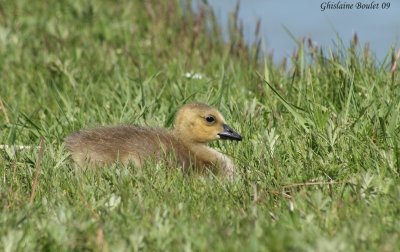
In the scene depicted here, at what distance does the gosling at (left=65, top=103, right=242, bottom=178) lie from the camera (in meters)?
6.10

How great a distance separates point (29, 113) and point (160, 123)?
1282 millimetres

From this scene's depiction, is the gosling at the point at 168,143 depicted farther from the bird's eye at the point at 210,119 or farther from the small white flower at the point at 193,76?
the small white flower at the point at 193,76

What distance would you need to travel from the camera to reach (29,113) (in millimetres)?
7941

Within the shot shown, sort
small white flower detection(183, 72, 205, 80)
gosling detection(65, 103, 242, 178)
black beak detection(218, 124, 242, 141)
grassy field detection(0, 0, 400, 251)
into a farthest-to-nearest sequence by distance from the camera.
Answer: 1. small white flower detection(183, 72, 205, 80)
2. black beak detection(218, 124, 242, 141)
3. gosling detection(65, 103, 242, 178)
4. grassy field detection(0, 0, 400, 251)

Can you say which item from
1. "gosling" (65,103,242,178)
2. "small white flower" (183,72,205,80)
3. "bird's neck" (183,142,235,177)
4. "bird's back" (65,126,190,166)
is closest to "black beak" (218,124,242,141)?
"gosling" (65,103,242,178)

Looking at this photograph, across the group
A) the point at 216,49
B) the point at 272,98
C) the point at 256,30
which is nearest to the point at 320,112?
the point at 272,98

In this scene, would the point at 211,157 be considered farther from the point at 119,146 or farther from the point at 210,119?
the point at 119,146

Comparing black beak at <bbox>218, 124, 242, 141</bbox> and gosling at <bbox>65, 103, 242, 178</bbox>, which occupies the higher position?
black beak at <bbox>218, 124, 242, 141</bbox>

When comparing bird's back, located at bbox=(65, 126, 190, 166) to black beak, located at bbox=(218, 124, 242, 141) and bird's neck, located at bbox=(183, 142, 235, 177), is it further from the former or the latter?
black beak, located at bbox=(218, 124, 242, 141)

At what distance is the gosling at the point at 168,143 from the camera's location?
20.0ft

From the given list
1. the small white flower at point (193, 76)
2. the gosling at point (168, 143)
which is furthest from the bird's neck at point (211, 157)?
the small white flower at point (193, 76)

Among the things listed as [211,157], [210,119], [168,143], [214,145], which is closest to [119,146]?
[168,143]

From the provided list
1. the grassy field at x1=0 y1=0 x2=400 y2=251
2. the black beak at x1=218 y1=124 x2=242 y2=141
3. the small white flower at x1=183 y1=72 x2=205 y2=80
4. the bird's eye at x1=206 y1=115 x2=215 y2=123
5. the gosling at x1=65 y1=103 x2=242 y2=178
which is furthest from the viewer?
the small white flower at x1=183 y1=72 x2=205 y2=80

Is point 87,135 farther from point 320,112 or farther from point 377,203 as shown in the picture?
point 377,203
